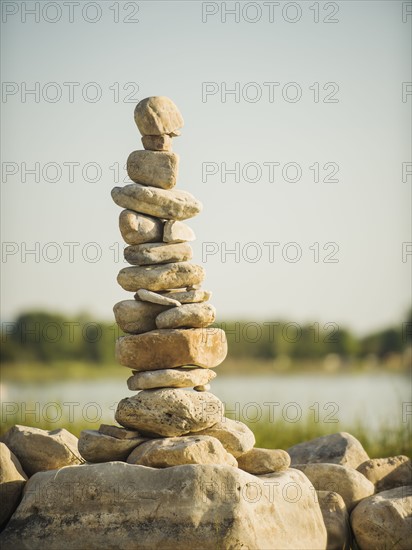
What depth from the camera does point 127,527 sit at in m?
9.06

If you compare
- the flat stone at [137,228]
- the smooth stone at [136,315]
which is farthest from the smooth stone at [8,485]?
the flat stone at [137,228]

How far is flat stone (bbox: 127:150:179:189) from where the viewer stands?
10367 mm

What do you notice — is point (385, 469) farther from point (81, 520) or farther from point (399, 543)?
point (81, 520)

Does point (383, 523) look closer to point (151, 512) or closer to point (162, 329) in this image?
point (151, 512)

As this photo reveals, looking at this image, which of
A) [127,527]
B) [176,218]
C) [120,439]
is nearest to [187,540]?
[127,527]

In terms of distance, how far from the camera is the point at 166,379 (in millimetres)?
10000

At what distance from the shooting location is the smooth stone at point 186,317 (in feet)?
33.0

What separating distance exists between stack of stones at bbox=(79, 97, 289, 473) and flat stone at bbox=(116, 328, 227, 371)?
0.04ft

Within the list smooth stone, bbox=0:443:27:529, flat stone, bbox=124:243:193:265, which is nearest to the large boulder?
smooth stone, bbox=0:443:27:529

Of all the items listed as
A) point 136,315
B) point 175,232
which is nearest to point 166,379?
point 136,315

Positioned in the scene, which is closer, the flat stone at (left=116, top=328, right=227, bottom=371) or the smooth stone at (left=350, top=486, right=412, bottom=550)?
the flat stone at (left=116, top=328, right=227, bottom=371)

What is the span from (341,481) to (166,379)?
8.84ft

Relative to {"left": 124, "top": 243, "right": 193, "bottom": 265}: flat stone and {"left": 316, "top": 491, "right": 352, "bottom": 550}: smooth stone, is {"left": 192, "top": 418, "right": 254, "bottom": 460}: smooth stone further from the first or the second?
{"left": 124, "top": 243, "right": 193, "bottom": 265}: flat stone

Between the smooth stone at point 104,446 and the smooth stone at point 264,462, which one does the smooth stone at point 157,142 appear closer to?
the smooth stone at point 104,446
